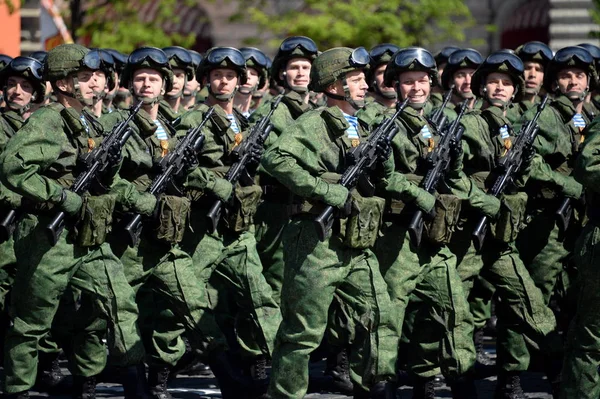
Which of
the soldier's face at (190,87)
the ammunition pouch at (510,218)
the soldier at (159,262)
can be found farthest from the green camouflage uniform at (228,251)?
the soldier's face at (190,87)

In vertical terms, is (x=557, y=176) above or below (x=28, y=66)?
below

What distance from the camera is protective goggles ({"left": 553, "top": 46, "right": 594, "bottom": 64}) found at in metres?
12.1

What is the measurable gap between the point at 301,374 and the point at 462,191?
183 centimetres

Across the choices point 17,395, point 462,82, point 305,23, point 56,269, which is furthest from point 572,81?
point 305,23

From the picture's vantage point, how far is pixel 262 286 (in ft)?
35.3

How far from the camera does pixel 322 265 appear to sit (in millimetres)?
9383

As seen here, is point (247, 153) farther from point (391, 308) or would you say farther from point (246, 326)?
point (391, 308)

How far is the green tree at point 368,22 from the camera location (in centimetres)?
2442

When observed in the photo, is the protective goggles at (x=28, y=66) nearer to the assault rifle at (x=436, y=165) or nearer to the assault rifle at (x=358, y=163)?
the assault rifle at (x=436, y=165)

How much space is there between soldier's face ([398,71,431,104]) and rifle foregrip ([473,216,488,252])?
2.68 feet

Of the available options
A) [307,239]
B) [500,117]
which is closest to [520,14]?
[500,117]

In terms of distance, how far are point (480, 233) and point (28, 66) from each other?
3.40m

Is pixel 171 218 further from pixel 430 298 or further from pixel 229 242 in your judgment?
pixel 430 298

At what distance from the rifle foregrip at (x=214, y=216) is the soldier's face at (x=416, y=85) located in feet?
4.62
